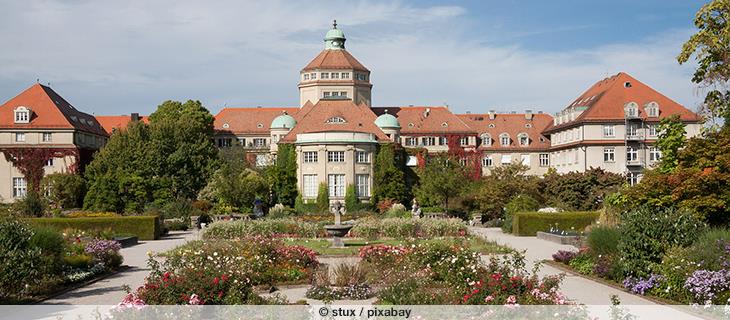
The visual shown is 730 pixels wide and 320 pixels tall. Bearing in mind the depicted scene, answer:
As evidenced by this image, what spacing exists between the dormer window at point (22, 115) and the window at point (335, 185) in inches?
980

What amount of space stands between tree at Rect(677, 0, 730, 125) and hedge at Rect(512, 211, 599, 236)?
1134 centimetres

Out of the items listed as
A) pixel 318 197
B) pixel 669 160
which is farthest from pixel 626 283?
pixel 318 197

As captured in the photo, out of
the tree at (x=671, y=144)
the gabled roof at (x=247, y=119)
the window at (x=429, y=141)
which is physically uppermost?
the gabled roof at (x=247, y=119)

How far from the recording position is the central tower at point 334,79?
76.9 metres

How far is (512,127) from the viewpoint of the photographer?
78.7 metres

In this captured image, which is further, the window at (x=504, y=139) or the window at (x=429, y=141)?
the window at (x=504, y=139)

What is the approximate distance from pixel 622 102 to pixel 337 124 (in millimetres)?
22895

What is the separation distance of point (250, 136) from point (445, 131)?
75.1ft

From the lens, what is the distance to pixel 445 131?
7569 cm

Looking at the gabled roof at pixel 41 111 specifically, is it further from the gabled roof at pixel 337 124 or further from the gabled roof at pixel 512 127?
the gabled roof at pixel 512 127

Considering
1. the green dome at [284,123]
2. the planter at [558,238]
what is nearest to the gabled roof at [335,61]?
the green dome at [284,123]

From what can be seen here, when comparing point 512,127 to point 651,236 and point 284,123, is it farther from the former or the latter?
point 651,236

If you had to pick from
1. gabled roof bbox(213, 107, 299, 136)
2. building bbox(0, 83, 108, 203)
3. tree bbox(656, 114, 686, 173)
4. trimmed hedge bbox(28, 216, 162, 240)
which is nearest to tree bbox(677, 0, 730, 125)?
tree bbox(656, 114, 686, 173)

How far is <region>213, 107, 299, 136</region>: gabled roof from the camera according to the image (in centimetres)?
8731
